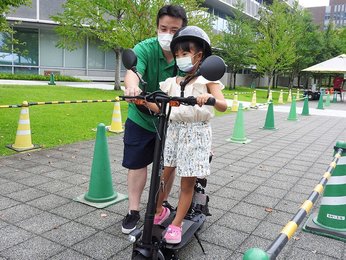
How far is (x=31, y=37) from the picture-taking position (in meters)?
26.9

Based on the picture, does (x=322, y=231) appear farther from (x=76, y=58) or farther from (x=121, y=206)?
(x=76, y=58)

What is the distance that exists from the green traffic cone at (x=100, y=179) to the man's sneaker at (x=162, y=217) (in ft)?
3.13

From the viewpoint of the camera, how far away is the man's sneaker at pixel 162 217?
3.21m

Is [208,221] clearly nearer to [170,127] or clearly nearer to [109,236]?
[109,236]

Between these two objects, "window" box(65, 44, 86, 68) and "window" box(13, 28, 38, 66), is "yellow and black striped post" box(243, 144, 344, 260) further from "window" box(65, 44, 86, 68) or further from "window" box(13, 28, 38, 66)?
"window" box(65, 44, 86, 68)

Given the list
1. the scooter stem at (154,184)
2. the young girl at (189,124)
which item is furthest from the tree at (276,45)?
the scooter stem at (154,184)

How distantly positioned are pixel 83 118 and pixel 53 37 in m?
20.0

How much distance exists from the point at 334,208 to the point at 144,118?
2.22 m

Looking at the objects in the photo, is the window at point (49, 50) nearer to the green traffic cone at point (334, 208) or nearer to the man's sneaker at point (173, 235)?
the green traffic cone at point (334, 208)

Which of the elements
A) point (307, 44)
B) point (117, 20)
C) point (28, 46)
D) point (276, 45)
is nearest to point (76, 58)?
point (28, 46)

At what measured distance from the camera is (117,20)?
16.5m

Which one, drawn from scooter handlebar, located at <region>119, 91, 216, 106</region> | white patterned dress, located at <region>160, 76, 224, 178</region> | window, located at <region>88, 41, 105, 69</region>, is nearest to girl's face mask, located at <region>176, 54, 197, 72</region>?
white patterned dress, located at <region>160, 76, 224, 178</region>

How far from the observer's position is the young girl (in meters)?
2.64

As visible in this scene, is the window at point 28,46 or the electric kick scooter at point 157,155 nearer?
the electric kick scooter at point 157,155
